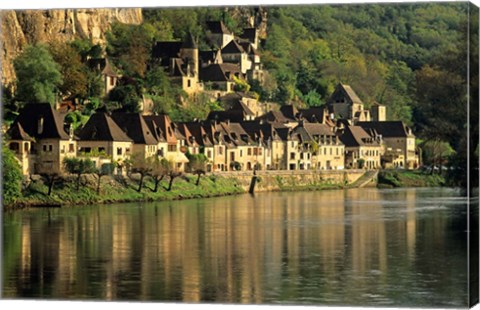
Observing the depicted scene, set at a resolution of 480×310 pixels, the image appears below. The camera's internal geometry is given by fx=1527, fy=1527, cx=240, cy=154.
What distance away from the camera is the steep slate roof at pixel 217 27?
22609mm

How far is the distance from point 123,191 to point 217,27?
3.09 meters

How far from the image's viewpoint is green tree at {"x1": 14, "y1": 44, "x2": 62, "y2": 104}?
1878 centimetres

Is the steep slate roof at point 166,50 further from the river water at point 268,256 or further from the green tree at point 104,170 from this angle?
the river water at point 268,256

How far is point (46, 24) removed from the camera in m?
18.0

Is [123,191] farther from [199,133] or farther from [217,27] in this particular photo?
[217,27]

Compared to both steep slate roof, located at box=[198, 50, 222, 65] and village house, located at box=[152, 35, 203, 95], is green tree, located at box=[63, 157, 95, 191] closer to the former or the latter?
village house, located at box=[152, 35, 203, 95]

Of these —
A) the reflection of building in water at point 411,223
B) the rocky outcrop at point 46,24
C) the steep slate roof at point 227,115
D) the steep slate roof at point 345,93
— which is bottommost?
the reflection of building in water at point 411,223

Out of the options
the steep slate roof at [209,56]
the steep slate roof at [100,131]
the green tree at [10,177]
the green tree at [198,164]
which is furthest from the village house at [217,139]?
the green tree at [10,177]

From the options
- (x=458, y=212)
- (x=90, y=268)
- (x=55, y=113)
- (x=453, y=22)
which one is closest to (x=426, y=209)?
(x=458, y=212)

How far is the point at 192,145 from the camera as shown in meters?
22.4

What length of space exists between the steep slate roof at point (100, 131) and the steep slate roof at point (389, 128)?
343cm

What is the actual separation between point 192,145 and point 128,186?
1209 mm

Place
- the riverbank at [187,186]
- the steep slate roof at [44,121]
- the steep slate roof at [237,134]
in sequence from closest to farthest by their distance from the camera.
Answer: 1. the steep slate roof at [44,121]
2. the riverbank at [187,186]
3. the steep slate roof at [237,134]

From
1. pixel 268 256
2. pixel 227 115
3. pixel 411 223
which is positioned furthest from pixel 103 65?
pixel 268 256
